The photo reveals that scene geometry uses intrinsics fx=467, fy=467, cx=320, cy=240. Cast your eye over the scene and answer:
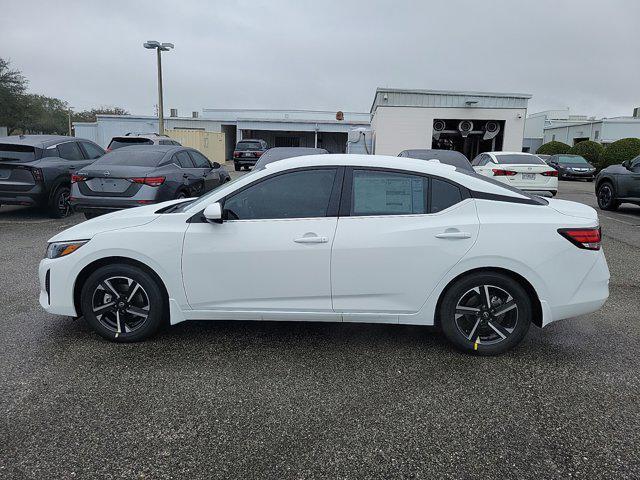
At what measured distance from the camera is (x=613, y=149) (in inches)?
1057

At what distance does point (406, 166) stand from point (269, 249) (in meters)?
1.29

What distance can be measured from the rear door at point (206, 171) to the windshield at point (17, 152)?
9.99 feet

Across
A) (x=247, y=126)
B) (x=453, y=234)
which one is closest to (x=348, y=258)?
(x=453, y=234)

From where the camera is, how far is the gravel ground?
2504mm

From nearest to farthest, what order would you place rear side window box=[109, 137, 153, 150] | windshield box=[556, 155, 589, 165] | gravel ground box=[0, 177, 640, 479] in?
gravel ground box=[0, 177, 640, 479] → rear side window box=[109, 137, 153, 150] → windshield box=[556, 155, 589, 165]

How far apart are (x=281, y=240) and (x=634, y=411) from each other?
2.64 metres

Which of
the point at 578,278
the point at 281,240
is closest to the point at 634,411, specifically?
the point at 578,278

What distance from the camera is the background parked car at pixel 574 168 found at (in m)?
25.8

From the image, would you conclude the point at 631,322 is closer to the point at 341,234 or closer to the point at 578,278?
the point at 578,278

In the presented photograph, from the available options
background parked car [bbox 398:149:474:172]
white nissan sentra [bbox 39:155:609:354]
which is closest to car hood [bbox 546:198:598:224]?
white nissan sentra [bbox 39:155:609:354]

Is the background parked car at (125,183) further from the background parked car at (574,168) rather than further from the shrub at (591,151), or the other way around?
the shrub at (591,151)

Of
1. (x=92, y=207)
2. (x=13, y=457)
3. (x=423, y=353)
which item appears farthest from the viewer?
(x=92, y=207)

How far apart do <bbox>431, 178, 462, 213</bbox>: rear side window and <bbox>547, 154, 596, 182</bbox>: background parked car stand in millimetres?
25442

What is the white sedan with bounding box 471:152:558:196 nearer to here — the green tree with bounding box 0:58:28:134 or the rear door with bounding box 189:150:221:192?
the rear door with bounding box 189:150:221:192
